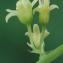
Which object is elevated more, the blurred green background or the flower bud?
the flower bud

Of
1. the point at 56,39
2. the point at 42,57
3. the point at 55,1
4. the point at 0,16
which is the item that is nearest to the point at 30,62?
the point at 56,39

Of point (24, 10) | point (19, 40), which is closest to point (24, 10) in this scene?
point (24, 10)

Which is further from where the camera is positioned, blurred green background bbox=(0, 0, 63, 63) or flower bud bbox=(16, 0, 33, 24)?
blurred green background bbox=(0, 0, 63, 63)

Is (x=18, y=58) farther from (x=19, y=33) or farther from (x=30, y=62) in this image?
(x=19, y=33)

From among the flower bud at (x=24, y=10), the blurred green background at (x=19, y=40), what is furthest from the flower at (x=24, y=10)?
the blurred green background at (x=19, y=40)

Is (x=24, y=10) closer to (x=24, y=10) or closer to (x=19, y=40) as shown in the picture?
(x=24, y=10)

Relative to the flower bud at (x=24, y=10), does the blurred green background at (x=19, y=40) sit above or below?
below

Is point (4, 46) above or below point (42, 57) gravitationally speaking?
below

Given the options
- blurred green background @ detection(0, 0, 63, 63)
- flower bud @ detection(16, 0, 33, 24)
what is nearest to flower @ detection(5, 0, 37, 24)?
flower bud @ detection(16, 0, 33, 24)

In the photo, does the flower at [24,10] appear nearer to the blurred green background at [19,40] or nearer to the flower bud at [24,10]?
the flower bud at [24,10]

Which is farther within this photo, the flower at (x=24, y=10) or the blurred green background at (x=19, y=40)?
the blurred green background at (x=19, y=40)

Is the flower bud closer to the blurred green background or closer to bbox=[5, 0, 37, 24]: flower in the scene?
bbox=[5, 0, 37, 24]: flower
